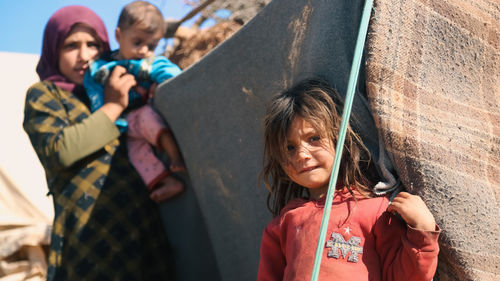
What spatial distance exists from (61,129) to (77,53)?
46 centimetres

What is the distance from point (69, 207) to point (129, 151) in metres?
0.30

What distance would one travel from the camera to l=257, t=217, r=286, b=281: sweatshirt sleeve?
4.33 ft

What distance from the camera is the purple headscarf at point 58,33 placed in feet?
7.93

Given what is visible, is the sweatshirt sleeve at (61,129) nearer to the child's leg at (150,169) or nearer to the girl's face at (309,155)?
the child's leg at (150,169)

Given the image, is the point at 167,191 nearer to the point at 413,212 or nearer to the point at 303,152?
the point at 303,152

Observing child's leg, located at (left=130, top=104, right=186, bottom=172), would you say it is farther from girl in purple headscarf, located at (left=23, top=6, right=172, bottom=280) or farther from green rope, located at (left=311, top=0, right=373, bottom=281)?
green rope, located at (left=311, top=0, right=373, bottom=281)

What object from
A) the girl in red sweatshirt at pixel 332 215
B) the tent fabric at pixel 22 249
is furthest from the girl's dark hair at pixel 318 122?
the tent fabric at pixel 22 249

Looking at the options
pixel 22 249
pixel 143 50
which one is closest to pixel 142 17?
pixel 143 50

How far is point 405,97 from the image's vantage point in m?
1.30

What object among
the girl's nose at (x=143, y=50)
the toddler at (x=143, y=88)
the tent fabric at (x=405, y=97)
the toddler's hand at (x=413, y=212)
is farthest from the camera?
the girl's nose at (x=143, y=50)

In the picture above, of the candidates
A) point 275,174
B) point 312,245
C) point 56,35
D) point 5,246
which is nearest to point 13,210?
point 5,246

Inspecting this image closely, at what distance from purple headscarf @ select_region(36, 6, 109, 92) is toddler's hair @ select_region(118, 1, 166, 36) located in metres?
0.14

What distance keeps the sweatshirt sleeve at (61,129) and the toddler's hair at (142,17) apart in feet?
1.33

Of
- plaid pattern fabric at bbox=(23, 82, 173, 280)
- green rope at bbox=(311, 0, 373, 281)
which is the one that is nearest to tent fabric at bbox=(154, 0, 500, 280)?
green rope at bbox=(311, 0, 373, 281)
